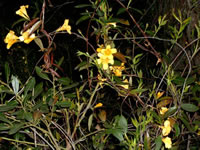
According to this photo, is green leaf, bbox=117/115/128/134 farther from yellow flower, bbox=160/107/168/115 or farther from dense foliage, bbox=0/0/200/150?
yellow flower, bbox=160/107/168/115

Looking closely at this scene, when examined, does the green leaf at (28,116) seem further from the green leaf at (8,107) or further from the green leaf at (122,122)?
the green leaf at (122,122)

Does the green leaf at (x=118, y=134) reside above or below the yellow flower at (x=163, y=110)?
above

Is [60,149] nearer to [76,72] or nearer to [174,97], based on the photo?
[174,97]

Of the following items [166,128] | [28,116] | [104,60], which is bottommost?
[166,128]

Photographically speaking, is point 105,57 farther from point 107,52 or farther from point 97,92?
point 97,92

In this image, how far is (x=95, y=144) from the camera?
39.6 inches

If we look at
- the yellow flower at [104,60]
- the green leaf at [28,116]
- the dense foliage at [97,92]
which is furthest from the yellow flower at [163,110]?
the green leaf at [28,116]

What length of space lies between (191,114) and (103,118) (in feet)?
1.47

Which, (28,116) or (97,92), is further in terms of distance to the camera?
(97,92)

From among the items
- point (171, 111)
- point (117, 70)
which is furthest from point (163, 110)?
point (117, 70)

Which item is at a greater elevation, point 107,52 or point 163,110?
point 107,52

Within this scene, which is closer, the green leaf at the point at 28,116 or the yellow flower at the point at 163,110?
the green leaf at the point at 28,116

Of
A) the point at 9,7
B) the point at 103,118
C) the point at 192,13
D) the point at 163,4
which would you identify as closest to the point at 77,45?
the point at 9,7

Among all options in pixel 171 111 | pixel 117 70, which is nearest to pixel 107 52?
pixel 117 70
